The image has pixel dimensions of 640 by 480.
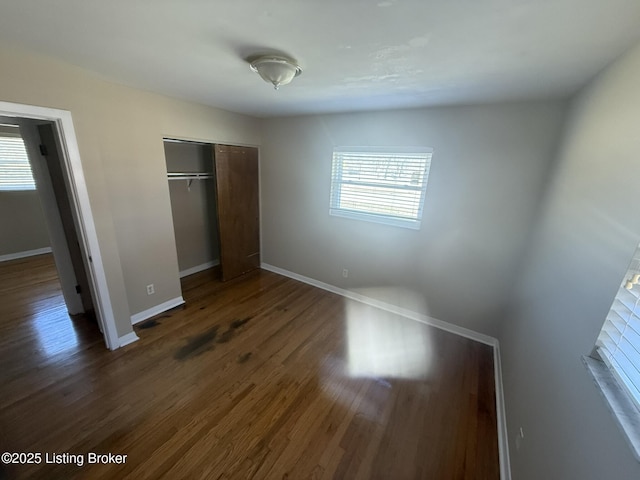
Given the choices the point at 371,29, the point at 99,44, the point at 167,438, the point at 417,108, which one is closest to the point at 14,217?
the point at 99,44

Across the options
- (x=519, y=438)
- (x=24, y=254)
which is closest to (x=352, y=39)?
(x=519, y=438)

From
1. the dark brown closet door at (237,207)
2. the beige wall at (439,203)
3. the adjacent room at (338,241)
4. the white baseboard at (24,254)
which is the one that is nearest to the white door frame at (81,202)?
the adjacent room at (338,241)

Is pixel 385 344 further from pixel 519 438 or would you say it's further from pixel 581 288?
pixel 581 288

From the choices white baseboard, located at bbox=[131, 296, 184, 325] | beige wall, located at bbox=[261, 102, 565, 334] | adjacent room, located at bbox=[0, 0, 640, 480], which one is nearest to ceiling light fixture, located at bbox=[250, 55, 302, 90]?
adjacent room, located at bbox=[0, 0, 640, 480]

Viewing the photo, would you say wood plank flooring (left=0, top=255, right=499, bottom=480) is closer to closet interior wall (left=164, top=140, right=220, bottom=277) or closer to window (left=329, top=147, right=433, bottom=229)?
closet interior wall (left=164, top=140, right=220, bottom=277)

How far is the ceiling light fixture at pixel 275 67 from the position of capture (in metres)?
1.39

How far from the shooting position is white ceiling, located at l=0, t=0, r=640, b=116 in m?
0.95

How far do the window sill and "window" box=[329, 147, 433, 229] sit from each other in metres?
1.99

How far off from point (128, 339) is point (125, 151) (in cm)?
182

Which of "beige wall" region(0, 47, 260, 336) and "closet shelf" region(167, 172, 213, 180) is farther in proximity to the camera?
"closet shelf" region(167, 172, 213, 180)

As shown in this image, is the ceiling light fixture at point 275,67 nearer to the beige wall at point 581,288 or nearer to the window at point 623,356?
the beige wall at point 581,288

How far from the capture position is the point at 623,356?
34.1 inches

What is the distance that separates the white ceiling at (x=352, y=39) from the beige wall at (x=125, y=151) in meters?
0.19

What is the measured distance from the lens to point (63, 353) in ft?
7.27
